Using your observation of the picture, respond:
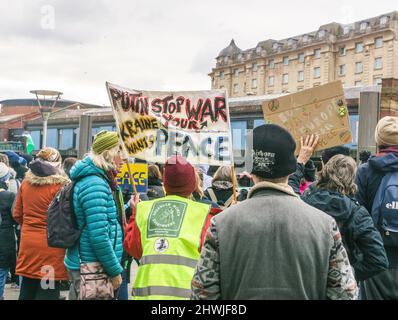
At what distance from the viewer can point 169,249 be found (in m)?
2.96

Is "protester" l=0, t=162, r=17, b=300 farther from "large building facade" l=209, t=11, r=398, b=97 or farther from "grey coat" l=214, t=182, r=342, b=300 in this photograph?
"large building facade" l=209, t=11, r=398, b=97

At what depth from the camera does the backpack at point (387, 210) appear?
13.0 feet

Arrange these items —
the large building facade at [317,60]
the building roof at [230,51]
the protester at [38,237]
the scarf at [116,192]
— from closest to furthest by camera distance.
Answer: the scarf at [116,192]
the protester at [38,237]
the large building facade at [317,60]
the building roof at [230,51]

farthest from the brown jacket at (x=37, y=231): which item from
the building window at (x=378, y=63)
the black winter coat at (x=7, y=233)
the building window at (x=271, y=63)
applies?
the building window at (x=271, y=63)

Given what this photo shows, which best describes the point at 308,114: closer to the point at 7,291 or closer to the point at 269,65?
the point at 7,291

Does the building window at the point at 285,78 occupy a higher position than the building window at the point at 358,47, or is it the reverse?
the building window at the point at 358,47

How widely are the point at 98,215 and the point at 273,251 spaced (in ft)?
5.94

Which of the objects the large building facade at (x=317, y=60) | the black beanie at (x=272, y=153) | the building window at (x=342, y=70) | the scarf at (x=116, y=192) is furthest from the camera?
the building window at (x=342, y=70)

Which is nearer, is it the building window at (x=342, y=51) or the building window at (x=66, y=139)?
the building window at (x=66, y=139)

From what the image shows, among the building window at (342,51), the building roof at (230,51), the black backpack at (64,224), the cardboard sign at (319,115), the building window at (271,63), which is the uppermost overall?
the building roof at (230,51)

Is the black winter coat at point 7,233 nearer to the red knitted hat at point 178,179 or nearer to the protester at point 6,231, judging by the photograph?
the protester at point 6,231

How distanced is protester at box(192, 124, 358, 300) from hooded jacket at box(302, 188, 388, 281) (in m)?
1.50

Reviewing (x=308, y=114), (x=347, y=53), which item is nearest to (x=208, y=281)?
(x=308, y=114)

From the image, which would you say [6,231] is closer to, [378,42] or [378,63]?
[378,63]
